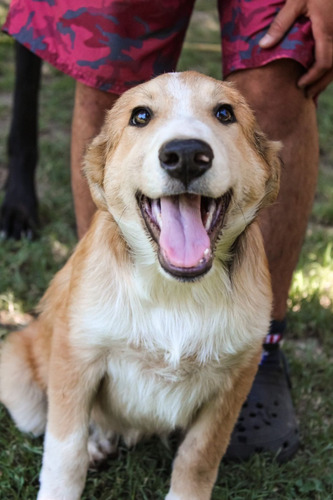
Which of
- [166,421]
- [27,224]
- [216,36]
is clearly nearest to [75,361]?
[166,421]

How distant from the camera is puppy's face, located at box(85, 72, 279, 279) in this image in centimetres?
200

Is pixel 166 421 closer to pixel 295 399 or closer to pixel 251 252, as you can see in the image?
pixel 251 252

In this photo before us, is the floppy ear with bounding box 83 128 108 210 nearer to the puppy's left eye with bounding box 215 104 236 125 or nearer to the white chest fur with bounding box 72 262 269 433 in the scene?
the white chest fur with bounding box 72 262 269 433

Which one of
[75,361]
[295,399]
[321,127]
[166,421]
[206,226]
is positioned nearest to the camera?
[206,226]

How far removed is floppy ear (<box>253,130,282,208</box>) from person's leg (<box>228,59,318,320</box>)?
33 centimetres

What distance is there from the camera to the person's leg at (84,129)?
2945 mm

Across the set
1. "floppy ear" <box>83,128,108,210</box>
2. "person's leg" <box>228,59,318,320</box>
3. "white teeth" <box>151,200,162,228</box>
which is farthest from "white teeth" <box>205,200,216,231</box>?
"person's leg" <box>228,59,318,320</box>

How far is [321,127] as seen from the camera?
5.61 meters

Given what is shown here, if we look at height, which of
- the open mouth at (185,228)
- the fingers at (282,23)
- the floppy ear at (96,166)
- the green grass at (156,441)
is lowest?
the green grass at (156,441)

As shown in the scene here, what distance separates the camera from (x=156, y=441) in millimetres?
2883

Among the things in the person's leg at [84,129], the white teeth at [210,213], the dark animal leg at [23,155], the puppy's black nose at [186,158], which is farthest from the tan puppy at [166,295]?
the dark animal leg at [23,155]

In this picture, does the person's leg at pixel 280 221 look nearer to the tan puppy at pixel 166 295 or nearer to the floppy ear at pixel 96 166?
the tan puppy at pixel 166 295

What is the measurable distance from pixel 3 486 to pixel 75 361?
600 mm

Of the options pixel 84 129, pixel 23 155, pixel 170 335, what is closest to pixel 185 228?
pixel 170 335
